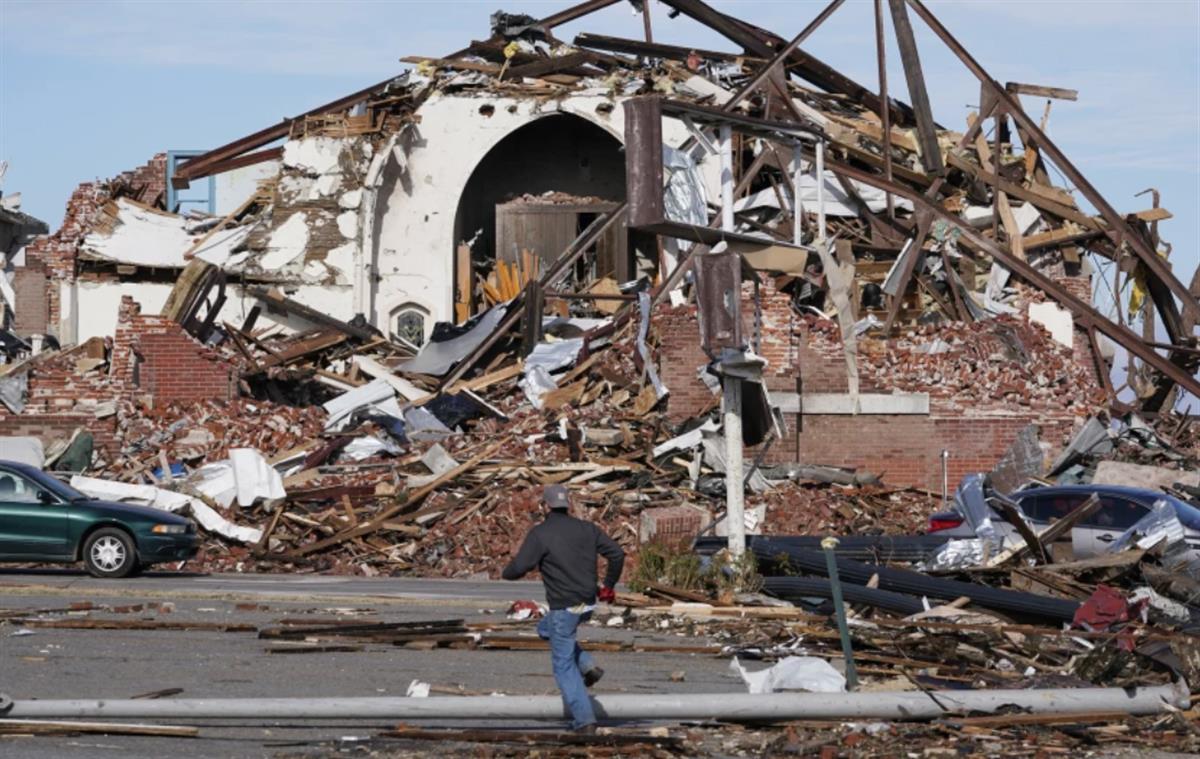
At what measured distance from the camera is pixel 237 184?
42281 millimetres

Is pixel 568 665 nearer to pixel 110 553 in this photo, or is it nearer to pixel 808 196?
pixel 110 553

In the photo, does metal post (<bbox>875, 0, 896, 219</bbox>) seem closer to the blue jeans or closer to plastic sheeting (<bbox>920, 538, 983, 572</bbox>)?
plastic sheeting (<bbox>920, 538, 983, 572</bbox>)

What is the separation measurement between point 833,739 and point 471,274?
28659mm

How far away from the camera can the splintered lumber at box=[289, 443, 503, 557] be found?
968 inches

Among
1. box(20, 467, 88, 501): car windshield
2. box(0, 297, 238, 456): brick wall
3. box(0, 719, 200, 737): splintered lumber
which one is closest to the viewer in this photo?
box(0, 719, 200, 737): splintered lumber

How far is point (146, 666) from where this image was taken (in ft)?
46.7

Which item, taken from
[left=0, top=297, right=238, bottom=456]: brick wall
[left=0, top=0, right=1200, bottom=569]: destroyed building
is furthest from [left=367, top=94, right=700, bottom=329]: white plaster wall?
[left=0, top=297, right=238, bottom=456]: brick wall

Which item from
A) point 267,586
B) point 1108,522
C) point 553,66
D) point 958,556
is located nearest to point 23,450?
point 267,586

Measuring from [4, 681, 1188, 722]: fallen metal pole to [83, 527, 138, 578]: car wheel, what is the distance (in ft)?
32.3

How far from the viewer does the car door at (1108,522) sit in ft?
64.7

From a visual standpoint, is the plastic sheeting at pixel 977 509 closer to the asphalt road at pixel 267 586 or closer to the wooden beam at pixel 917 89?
A: the asphalt road at pixel 267 586

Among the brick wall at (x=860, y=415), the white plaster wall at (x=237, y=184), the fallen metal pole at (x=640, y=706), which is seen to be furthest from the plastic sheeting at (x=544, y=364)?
the fallen metal pole at (x=640, y=706)

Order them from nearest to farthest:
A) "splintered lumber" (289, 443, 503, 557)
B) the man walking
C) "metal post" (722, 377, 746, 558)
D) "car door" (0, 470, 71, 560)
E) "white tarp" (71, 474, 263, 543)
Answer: the man walking → "metal post" (722, 377, 746, 558) → "car door" (0, 470, 71, 560) → "splintered lumber" (289, 443, 503, 557) → "white tarp" (71, 474, 263, 543)

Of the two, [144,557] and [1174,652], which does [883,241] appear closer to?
[144,557]
